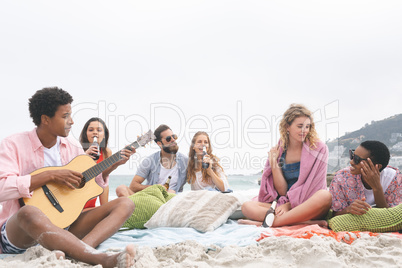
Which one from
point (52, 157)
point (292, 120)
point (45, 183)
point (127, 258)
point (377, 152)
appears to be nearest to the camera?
point (127, 258)

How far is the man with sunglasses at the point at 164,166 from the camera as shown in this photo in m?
5.25

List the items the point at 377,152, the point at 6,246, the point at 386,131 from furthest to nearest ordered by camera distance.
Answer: the point at 386,131, the point at 377,152, the point at 6,246

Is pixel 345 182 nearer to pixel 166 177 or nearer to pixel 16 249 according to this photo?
pixel 166 177

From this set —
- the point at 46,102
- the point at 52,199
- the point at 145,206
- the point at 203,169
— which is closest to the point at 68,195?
the point at 52,199

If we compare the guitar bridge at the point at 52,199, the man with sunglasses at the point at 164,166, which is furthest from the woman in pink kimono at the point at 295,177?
the guitar bridge at the point at 52,199

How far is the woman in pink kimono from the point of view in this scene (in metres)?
3.54

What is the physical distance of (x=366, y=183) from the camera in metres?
3.54

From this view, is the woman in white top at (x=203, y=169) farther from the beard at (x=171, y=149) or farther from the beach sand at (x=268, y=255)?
the beach sand at (x=268, y=255)

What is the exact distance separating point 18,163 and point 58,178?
337 millimetres

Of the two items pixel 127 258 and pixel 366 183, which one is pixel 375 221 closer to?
pixel 366 183

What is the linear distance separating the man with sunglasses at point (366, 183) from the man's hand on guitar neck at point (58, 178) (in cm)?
258

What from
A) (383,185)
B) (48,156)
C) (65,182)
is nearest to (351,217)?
(383,185)

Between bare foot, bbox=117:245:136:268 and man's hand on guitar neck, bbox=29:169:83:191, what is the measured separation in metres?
0.88

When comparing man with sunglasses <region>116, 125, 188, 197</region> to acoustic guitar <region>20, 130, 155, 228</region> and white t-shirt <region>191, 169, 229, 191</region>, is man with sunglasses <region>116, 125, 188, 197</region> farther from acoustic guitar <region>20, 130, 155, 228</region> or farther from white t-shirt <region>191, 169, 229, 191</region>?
acoustic guitar <region>20, 130, 155, 228</region>
